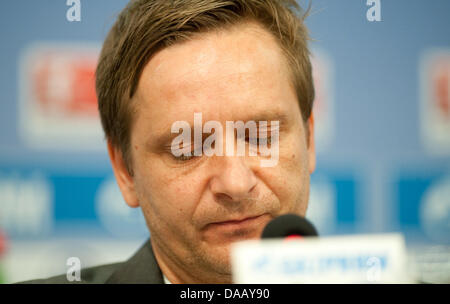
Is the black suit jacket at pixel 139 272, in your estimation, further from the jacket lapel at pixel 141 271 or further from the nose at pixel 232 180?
the nose at pixel 232 180

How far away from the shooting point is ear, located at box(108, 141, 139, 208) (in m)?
1.26

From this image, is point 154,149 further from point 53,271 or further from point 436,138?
point 436,138

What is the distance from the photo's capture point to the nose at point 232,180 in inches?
36.1

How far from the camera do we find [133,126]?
1161mm

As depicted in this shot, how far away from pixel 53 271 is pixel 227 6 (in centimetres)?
145

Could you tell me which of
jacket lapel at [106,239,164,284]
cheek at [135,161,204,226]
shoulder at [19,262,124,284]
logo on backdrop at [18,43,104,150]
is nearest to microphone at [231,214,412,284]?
cheek at [135,161,204,226]

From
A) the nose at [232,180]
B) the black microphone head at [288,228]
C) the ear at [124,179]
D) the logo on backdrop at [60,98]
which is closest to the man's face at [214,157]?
the nose at [232,180]

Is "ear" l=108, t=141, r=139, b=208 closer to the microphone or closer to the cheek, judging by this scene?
the cheek

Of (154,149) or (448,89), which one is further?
(448,89)

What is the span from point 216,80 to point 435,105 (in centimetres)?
165

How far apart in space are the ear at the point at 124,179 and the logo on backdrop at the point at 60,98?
2.90ft

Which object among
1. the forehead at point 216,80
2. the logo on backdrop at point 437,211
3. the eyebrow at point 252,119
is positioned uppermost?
the forehead at point 216,80

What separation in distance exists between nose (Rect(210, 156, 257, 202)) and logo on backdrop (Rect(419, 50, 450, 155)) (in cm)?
159
